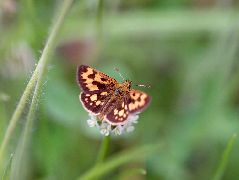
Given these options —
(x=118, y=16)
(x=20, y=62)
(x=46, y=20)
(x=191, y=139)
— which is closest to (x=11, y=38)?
(x=20, y=62)

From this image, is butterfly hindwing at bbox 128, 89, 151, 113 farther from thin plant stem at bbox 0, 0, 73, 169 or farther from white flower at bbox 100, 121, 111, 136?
thin plant stem at bbox 0, 0, 73, 169

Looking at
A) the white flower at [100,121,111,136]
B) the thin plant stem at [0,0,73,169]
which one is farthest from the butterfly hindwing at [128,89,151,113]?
the thin plant stem at [0,0,73,169]

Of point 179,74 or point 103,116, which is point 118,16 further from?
point 103,116

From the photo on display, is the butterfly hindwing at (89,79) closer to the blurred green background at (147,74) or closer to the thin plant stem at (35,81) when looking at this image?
the thin plant stem at (35,81)

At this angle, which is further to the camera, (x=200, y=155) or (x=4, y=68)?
(x=200, y=155)

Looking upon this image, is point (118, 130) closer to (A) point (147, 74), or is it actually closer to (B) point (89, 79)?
(B) point (89, 79)
